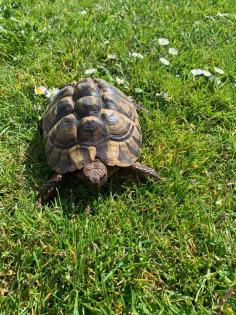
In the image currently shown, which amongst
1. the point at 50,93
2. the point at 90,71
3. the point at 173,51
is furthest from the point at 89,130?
the point at 173,51

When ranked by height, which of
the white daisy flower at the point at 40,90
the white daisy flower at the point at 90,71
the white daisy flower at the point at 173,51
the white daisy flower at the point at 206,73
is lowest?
the white daisy flower at the point at 40,90

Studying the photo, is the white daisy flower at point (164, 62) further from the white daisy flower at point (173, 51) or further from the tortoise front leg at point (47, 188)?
the tortoise front leg at point (47, 188)

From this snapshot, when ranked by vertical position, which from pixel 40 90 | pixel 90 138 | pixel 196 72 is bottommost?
pixel 40 90

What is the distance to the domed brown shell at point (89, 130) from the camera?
328 cm

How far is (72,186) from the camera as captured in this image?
3.50 meters

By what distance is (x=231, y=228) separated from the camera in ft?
10.4

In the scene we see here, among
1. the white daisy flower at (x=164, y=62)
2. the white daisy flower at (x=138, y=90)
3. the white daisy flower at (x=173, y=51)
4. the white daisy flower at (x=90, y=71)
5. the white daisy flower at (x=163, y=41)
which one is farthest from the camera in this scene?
the white daisy flower at (x=163, y=41)

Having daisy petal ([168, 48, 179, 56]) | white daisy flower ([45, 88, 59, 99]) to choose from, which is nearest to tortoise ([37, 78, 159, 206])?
white daisy flower ([45, 88, 59, 99])

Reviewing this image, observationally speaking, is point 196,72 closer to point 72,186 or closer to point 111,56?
point 111,56

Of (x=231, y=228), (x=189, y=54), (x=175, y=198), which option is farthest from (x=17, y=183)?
(x=189, y=54)

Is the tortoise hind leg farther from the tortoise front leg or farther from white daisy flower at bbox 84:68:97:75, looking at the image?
white daisy flower at bbox 84:68:97:75

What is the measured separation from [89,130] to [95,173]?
0.38 m

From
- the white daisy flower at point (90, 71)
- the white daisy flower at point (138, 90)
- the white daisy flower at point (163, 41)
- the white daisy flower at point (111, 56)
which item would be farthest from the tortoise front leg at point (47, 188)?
the white daisy flower at point (163, 41)

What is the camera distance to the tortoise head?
3.14m
